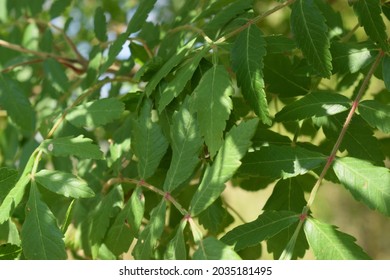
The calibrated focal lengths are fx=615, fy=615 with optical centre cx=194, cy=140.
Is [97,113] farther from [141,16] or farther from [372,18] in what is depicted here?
[372,18]

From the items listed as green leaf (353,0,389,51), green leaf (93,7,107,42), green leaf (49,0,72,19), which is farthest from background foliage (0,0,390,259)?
green leaf (49,0,72,19)

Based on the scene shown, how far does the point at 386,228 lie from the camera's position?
3100mm

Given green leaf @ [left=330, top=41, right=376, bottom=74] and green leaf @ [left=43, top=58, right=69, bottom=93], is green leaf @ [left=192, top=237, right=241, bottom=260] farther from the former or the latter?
green leaf @ [left=43, top=58, right=69, bottom=93]

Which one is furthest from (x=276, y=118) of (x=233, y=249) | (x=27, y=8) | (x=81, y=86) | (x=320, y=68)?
(x=27, y=8)

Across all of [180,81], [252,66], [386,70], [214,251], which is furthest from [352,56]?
[214,251]

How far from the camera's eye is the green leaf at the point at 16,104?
1.26 meters

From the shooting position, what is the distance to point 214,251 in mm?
820

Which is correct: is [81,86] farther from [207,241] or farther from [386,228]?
[386,228]

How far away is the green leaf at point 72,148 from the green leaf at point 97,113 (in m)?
0.06

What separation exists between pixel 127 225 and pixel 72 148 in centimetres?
17

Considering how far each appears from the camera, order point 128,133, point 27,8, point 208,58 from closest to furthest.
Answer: point 208,58 < point 128,133 < point 27,8

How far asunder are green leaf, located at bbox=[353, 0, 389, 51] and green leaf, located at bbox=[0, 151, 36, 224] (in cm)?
56

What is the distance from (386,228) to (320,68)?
2.36 meters

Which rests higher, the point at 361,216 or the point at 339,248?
the point at 339,248
